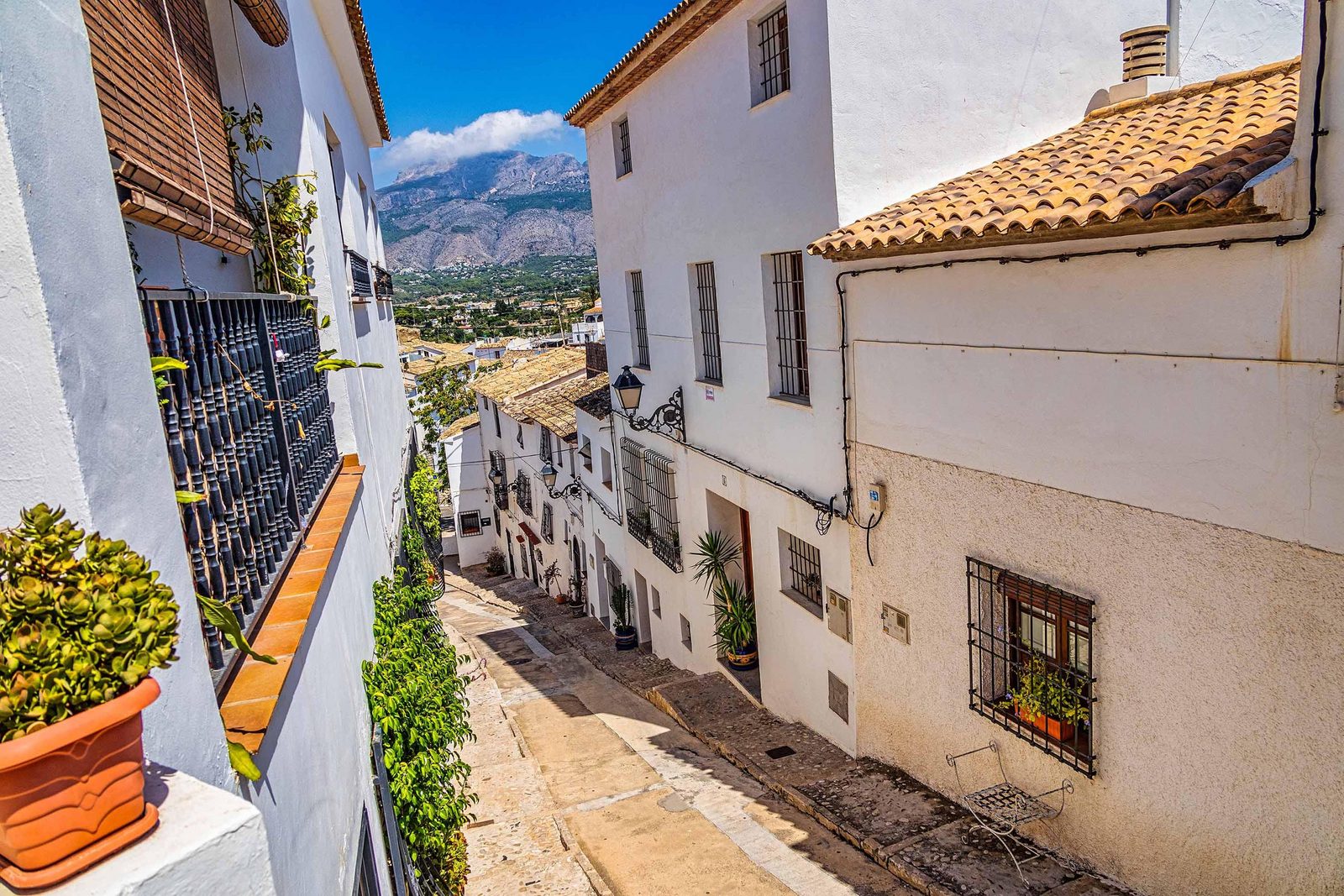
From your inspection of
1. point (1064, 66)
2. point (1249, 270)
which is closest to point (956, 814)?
point (1249, 270)

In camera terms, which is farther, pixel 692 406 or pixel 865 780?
pixel 692 406

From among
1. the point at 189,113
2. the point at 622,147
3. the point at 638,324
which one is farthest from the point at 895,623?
the point at 622,147

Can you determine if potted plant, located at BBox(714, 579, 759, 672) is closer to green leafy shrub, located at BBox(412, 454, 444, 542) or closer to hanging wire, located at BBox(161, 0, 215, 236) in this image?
green leafy shrub, located at BBox(412, 454, 444, 542)

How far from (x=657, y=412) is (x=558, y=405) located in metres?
9.69

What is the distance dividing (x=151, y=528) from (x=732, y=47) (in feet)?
31.0

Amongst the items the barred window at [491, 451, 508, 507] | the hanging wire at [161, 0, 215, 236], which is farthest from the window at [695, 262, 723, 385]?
the barred window at [491, 451, 508, 507]

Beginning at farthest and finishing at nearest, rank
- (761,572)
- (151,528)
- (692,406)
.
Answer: (692,406)
(761,572)
(151,528)

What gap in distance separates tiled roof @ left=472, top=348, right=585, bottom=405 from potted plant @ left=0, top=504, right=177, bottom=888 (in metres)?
24.4

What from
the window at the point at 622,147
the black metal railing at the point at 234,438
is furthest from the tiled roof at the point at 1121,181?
the window at the point at 622,147

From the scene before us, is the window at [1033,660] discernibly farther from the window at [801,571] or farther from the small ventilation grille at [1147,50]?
the small ventilation grille at [1147,50]

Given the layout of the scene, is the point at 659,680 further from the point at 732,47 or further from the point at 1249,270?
the point at 1249,270

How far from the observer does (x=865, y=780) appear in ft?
29.6

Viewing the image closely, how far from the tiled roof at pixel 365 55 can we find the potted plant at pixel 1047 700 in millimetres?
8623

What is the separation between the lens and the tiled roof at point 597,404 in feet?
56.1
